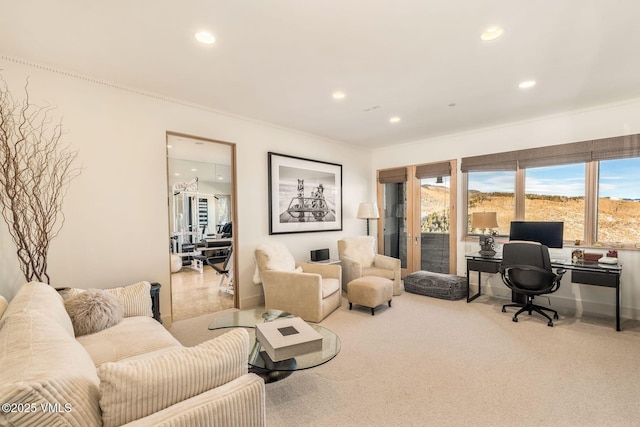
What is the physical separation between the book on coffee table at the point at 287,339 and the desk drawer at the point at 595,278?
132 inches

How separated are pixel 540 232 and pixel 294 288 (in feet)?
11.2

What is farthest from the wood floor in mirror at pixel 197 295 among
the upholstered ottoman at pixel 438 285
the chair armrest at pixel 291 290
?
the upholstered ottoman at pixel 438 285

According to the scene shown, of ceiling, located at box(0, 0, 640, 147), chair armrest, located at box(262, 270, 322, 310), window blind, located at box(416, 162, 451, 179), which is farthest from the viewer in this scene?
window blind, located at box(416, 162, 451, 179)

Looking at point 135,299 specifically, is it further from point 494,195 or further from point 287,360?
point 494,195

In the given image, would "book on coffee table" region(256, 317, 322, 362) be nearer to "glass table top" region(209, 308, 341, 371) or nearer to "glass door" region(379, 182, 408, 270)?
"glass table top" region(209, 308, 341, 371)

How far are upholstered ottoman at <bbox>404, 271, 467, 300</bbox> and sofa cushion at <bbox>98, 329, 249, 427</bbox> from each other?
4.01 m

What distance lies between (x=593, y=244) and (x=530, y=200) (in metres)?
0.93

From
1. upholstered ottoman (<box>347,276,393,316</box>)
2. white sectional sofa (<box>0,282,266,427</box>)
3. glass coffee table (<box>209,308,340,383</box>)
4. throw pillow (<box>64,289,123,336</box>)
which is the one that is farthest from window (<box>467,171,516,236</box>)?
throw pillow (<box>64,289,123,336</box>)

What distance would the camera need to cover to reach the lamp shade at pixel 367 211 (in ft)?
18.5

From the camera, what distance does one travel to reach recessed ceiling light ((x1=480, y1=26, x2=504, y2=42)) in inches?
87.3

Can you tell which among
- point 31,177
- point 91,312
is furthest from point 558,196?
point 31,177

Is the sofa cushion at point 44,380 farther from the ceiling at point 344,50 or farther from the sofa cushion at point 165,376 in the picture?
the ceiling at point 344,50

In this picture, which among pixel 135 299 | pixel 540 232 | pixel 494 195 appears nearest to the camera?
pixel 135 299

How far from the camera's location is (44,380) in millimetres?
876
